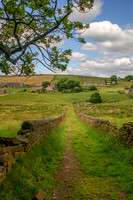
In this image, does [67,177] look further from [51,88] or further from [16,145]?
[51,88]

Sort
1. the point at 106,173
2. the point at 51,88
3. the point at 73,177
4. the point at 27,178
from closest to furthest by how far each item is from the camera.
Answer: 1. the point at 27,178
2. the point at 73,177
3. the point at 106,173
4. the point at 51,88

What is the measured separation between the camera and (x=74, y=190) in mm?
3689

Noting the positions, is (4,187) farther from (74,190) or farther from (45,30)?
(45,30)

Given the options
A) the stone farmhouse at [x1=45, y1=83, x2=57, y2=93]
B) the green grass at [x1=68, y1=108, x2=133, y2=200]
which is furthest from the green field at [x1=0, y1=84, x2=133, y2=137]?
the stone farmhouse at [x1=45, y1=83, x2=57, y2=93]

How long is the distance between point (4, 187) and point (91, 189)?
2.01 m

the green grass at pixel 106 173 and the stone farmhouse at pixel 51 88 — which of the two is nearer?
the green grass at pixel 106 173

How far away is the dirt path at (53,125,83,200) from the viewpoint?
3.59 meters

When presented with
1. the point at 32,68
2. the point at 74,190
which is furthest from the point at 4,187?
the point at 32,68

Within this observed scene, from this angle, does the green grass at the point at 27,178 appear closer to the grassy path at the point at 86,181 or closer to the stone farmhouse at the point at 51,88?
the grassy path at the point at 86,181

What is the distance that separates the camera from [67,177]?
4469mm

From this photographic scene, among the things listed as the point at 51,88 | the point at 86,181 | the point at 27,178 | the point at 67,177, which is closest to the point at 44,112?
the point at 67,177

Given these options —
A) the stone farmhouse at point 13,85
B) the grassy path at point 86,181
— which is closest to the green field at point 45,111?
the grassy path at point 86,181

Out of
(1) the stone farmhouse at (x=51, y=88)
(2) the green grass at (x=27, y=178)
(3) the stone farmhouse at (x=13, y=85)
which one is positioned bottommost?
(2) the green grass at (x=27, y=178)

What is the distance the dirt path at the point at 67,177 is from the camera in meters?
3.59
